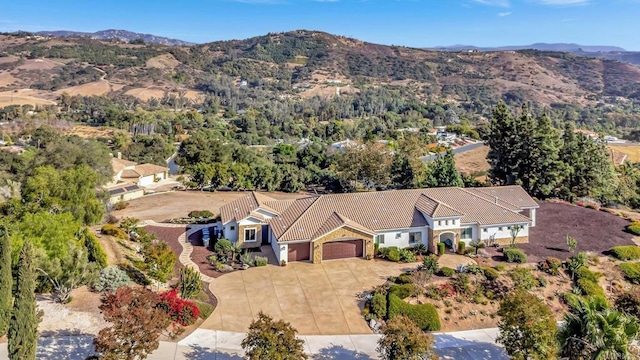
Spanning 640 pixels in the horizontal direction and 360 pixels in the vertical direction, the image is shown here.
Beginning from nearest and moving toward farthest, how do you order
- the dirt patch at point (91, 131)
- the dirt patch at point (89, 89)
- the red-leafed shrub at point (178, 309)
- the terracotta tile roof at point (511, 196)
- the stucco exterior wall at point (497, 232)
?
the red-leafed shrub at point (178, 309), the stucco exterior wall at point (497, 232), the terracotta tile roof at point (511, 196), the dirt patch at point (91, 131), the dirt patch at point (89, 89)

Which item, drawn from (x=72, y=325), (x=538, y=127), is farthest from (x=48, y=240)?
(x=538, y=127)

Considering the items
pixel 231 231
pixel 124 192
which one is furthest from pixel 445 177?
Result: pixel 124 192

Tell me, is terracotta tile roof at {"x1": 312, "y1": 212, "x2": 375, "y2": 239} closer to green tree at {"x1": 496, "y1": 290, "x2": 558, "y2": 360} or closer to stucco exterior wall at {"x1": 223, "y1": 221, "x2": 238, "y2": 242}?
stucco exterior wall at {"x1": 223, "y1": 221, "x2": 238, "y2": 242}

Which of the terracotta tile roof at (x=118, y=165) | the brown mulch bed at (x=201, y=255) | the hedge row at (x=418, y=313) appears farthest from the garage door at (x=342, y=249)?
the terracotta tile roof at (x=118, y=165)

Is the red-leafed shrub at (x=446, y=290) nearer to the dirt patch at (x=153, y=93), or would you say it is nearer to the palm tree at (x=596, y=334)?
the palm tree at (x=596, y=334)

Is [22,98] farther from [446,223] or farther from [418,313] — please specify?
[418,313]

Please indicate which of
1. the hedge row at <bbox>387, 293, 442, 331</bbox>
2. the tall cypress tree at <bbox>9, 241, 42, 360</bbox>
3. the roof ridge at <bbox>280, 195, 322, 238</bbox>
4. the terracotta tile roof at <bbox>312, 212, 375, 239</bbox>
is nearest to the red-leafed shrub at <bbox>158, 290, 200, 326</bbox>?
the tall cypress tree at <bbox>9, 241, 42, 360</bbox>

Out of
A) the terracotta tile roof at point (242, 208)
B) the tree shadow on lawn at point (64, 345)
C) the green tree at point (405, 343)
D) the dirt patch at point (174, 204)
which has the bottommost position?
the dirt patch at point (174, 204)
